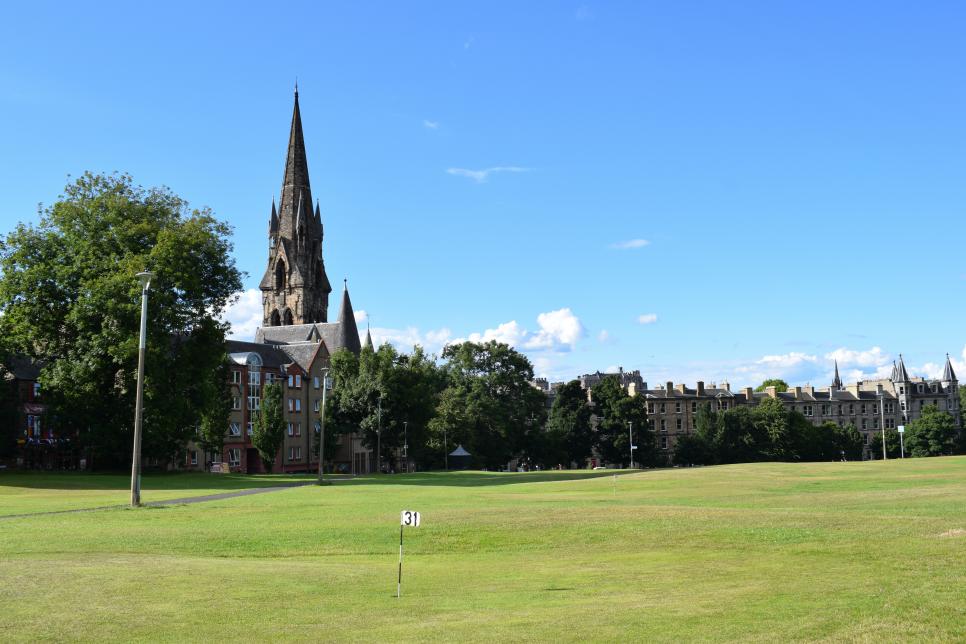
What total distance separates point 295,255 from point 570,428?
2060 inches

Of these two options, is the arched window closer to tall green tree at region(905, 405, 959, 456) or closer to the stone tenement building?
the stone tenement building

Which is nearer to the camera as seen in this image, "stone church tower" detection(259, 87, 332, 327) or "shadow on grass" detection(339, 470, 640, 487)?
"shadow on grass" detection(339, 470, 640, 487)

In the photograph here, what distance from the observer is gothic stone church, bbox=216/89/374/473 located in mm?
96812

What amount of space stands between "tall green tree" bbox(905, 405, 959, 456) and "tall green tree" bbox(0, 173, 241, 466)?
130030mm

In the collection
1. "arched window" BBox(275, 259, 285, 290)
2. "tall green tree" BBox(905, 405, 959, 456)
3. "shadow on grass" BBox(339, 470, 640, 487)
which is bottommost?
"shadow on grass" BBox(339, 470, 640, 487)

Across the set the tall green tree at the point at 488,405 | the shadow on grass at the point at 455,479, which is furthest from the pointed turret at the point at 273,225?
the shadow on grass at the point at 455,479

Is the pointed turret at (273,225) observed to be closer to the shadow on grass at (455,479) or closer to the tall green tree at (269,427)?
the tall green tree at (269,427)

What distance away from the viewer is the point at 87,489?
49.4 m

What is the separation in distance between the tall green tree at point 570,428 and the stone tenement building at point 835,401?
3776 cm

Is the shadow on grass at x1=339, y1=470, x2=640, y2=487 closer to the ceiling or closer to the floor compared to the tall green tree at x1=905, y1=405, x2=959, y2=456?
closer to the floor

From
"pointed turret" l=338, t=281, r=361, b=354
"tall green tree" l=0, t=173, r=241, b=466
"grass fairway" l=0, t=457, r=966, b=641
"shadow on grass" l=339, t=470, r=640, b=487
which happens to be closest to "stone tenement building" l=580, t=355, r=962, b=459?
"pointed turret" l=338, t=281, r=361, b=354

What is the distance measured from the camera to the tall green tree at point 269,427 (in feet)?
301

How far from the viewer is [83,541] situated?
23.8m

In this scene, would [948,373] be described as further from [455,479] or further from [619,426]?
[455,479]
